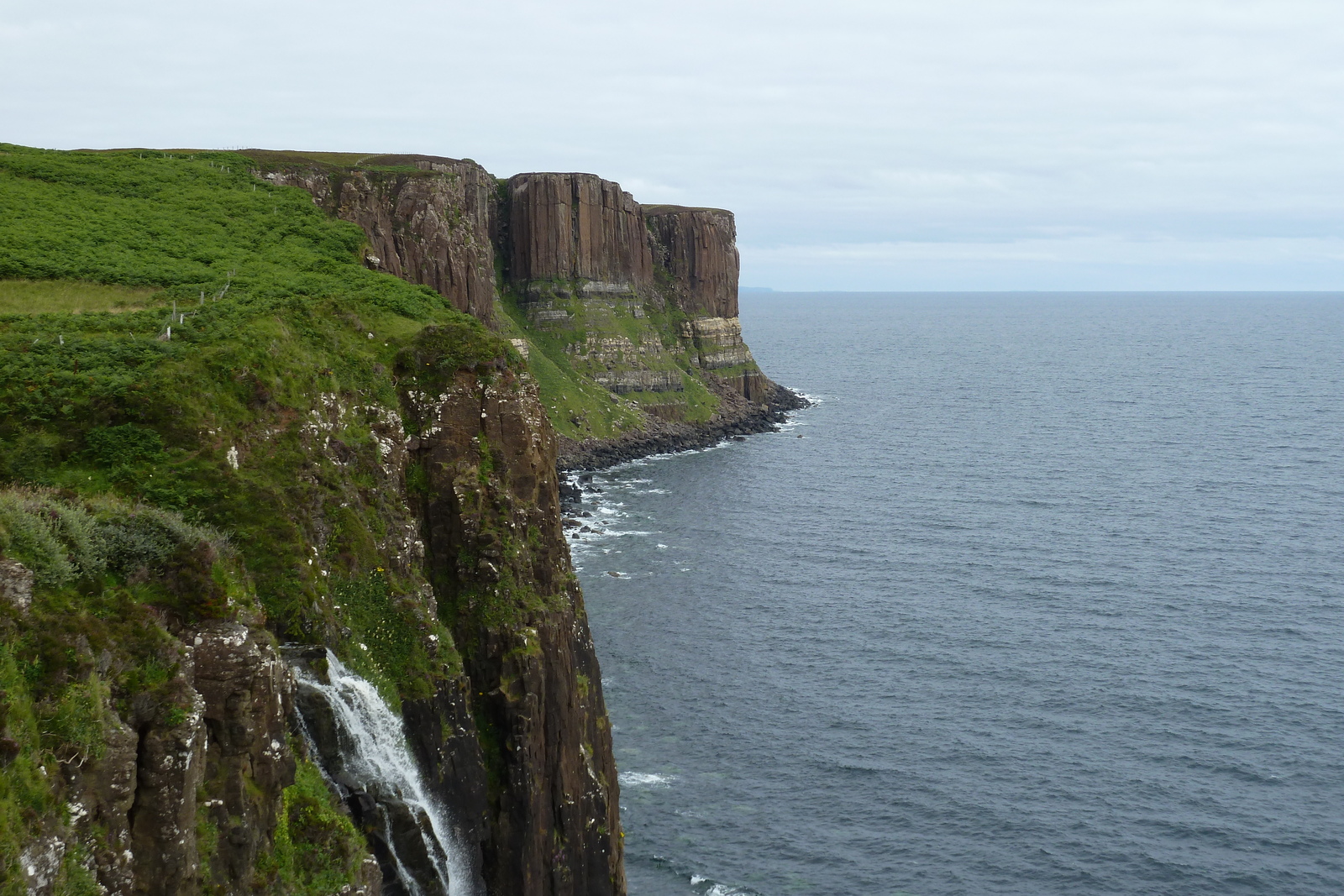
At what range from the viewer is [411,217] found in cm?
9425

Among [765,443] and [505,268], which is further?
[505,268]

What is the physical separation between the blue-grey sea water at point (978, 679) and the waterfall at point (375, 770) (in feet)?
66.6

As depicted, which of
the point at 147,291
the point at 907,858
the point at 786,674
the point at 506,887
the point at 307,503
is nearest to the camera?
the point at 307,503

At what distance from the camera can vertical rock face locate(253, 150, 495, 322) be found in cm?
8112

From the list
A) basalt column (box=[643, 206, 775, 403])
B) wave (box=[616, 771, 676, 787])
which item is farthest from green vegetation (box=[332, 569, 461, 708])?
basalt column (box=[643, 206, 775, 403])

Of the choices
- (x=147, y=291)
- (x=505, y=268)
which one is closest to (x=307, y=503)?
(x=147, y=291)

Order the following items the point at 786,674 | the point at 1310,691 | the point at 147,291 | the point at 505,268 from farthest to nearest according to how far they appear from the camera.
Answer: the point at 505,268, the point at 786,674, the point at 1310,691, the point at 147,291

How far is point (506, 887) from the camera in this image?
36.7 metres

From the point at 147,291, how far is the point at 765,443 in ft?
388

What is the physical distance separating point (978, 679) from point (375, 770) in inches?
1905

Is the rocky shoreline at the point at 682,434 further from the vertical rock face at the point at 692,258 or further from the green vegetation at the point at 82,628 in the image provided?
the green vegetation at the point at 82,628

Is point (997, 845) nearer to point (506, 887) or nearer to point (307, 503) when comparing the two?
point (506, 887)

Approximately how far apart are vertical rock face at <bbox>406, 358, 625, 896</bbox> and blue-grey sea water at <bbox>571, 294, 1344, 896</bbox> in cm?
1170

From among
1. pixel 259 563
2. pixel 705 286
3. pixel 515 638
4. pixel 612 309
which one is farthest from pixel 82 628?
pixel 705 286
